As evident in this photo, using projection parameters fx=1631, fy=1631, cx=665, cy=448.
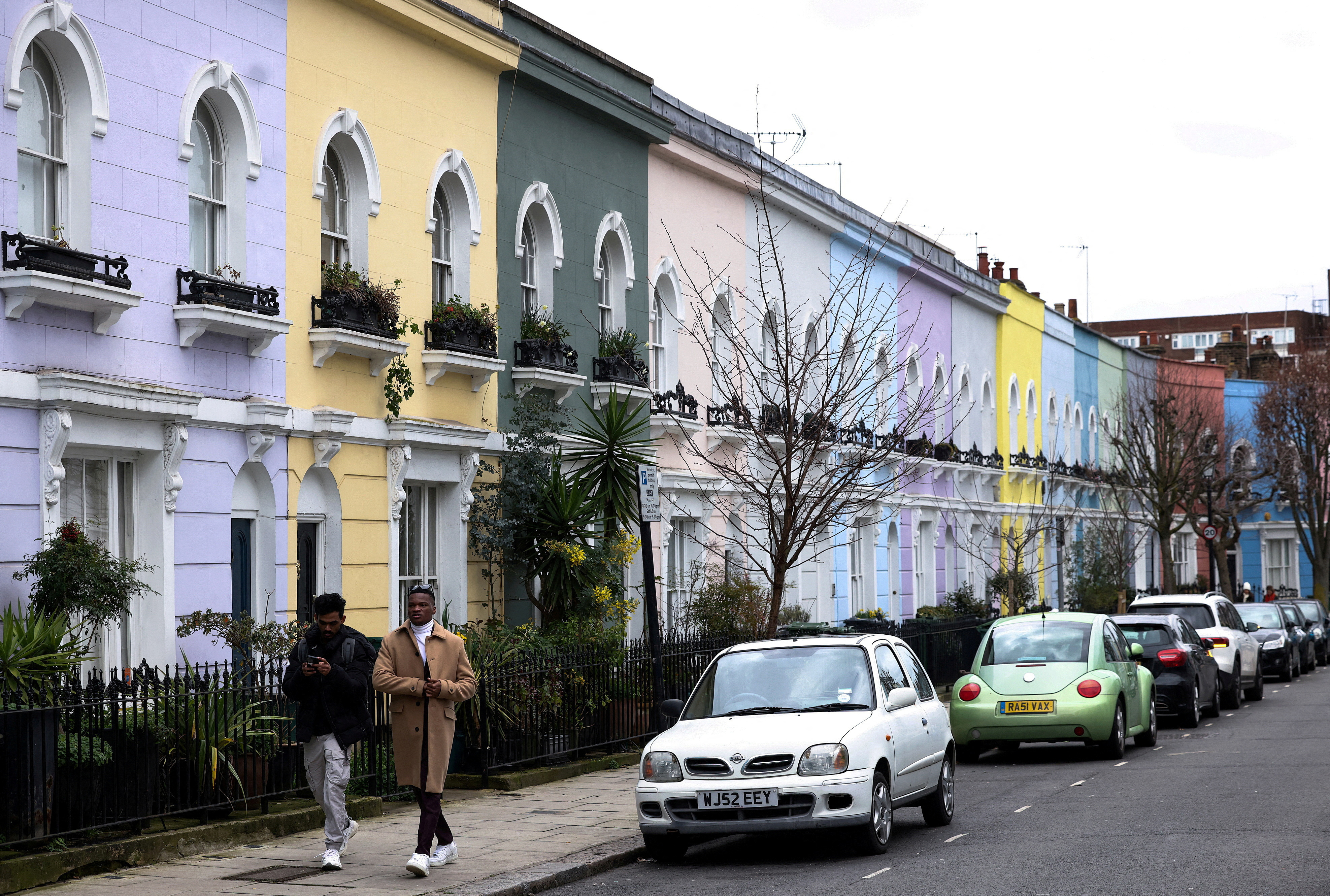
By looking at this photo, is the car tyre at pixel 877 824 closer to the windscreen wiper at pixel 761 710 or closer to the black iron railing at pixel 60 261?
the windscreen wiper at pixel 761 710

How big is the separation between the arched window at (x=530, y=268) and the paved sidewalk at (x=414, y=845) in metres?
7.25

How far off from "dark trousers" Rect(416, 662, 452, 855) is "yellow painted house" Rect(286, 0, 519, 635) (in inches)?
208

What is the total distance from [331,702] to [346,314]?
6.49 meters

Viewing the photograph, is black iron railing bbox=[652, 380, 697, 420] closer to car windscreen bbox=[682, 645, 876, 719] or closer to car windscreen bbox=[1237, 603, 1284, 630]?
car windscreen bbox=[682, 645, 876, 719]

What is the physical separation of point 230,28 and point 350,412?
380 cm

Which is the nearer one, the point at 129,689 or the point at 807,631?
the point at 129,689

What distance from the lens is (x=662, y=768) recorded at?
1132cm

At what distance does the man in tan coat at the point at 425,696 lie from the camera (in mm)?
10461

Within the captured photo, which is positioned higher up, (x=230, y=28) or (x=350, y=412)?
(x=230, y=28)

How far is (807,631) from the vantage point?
22.2m

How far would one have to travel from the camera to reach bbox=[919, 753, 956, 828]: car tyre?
42.0ft

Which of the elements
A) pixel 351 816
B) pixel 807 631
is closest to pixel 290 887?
pixel 351 816

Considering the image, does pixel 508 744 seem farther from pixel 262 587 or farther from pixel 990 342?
pixel 990 342

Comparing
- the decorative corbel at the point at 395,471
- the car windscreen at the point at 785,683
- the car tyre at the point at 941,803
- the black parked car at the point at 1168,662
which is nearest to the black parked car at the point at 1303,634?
the black parked car at the point at 1168,662
